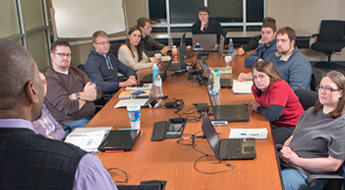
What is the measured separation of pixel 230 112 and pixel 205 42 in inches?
120

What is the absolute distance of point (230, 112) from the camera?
9.27ft

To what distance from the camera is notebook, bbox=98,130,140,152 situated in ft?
7.55

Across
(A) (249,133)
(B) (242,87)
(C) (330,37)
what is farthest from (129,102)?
(C) (330,37)

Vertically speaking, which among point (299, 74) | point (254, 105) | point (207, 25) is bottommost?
point (254, 105)

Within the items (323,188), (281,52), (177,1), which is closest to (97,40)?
(281,52)

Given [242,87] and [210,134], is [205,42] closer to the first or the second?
[242,87]

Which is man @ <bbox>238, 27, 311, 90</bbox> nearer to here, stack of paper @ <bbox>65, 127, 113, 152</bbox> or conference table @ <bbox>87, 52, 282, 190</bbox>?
conference table @ <bbox>87, 52, 282, 190</bbox>

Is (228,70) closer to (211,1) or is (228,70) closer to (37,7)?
(37,7)

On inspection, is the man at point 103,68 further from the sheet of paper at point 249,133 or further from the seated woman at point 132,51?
the sheet of paper at point 249,133

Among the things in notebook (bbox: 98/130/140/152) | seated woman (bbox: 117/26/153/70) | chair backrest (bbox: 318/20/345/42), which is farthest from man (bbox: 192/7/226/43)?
notebook (bbox: 98/130/140/152)

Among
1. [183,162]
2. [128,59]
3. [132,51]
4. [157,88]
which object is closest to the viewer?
[183,162]

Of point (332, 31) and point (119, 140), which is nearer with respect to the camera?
point (119, 140)

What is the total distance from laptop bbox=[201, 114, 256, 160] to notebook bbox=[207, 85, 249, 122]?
0.37m

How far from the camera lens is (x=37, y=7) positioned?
5922 mm
